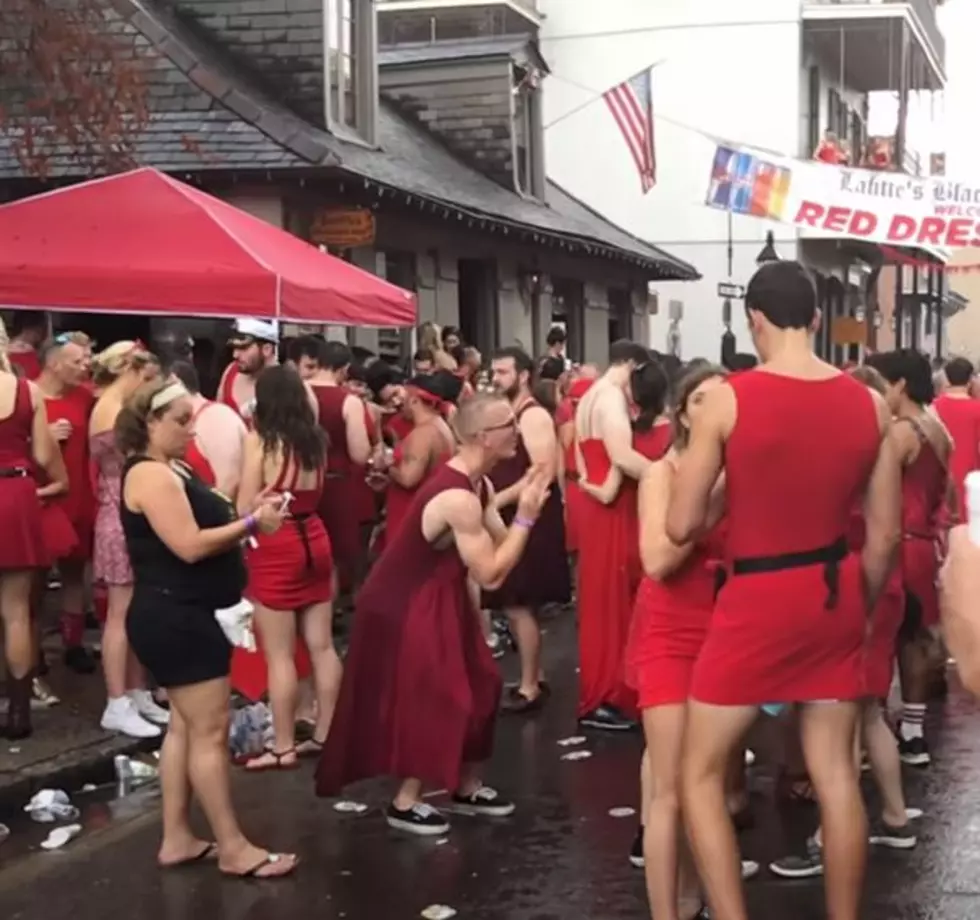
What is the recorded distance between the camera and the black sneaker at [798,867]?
6.19 meters

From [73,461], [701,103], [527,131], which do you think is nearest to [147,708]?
[73,461]

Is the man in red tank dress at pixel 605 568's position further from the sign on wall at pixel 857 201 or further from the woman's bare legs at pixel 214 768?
the sign on wall at pixel 857 201

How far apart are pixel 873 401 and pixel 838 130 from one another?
1249 inches

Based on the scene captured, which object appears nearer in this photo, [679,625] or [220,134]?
[679,625]

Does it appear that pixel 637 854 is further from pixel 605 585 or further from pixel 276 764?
pixel 605 585

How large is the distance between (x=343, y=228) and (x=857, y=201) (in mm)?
A: 5160

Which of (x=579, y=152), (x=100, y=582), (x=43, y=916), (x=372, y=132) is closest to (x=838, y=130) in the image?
(x=579, y=152)

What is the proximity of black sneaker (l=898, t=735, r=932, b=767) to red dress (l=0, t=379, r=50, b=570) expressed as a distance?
4178 mm

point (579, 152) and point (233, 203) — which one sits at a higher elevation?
point (579, 152)

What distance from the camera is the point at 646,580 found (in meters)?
5.64

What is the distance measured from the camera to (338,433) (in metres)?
9.80

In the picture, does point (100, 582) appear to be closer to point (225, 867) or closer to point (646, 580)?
point (225, 867)

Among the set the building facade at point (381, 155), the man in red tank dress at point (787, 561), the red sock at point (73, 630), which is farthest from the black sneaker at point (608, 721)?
the building facade at point (381, 155)

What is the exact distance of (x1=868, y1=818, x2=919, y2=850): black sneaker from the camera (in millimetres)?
6577
